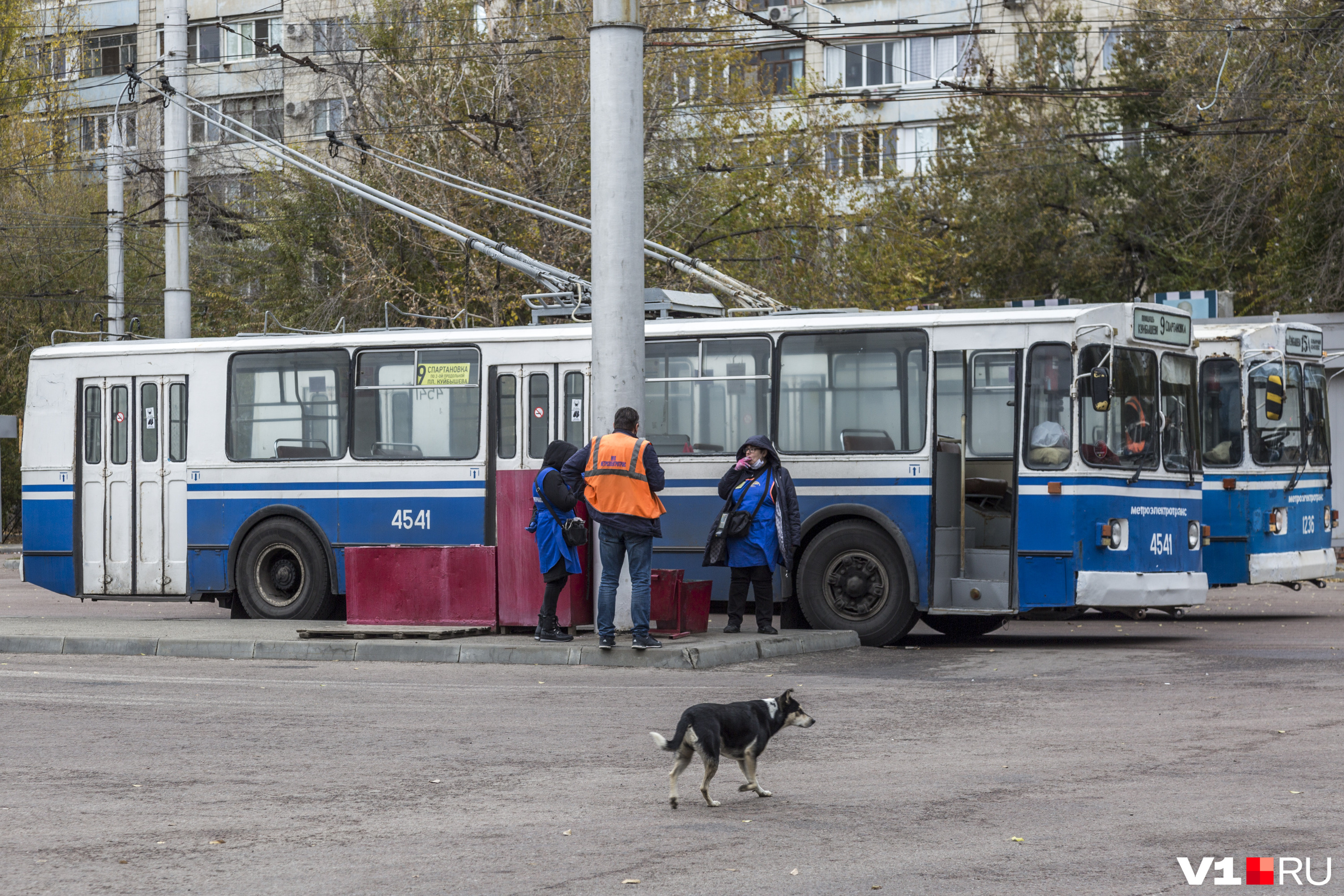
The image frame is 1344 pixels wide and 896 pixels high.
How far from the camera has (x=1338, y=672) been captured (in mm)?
12695

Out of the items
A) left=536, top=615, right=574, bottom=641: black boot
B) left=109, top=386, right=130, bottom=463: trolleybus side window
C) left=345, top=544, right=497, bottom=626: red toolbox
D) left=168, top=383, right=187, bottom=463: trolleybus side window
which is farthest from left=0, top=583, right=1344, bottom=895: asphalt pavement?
left=109, top=386, right=130, bottom=463: trolleybus side window

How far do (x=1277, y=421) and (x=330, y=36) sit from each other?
38934mm

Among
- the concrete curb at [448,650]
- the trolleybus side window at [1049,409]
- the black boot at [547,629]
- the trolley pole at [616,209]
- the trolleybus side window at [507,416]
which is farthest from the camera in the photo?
the trolleybus side window at [507,416]

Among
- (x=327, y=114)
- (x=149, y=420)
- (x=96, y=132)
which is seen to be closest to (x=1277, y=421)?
(x=149, y=420)

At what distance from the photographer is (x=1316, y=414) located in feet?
64.6

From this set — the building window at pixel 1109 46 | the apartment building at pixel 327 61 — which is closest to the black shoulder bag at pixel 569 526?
the apartment building at pixel 327 61

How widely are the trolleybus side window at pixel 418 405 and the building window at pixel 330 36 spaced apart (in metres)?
27.8

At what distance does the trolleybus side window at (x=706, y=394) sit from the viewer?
641 inches

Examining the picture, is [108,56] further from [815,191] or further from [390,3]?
[815,191]

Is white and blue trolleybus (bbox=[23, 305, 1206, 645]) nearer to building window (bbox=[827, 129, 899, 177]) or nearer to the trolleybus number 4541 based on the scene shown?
the trolleybus number 4541

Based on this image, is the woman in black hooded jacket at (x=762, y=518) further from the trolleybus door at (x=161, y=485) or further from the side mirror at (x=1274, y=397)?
→ the trolleybus door at (x=161, y=485)

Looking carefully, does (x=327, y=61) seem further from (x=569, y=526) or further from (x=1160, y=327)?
(x=569, y=526)

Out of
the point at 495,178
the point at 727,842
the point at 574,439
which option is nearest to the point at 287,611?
the point at 574,439

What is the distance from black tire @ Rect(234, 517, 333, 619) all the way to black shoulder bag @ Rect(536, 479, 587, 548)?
437 cm
